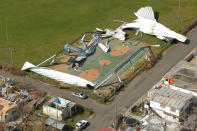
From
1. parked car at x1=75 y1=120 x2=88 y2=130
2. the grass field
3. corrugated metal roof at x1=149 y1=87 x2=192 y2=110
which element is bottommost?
parked car at x1=75 y1=120 x2=88 y2=130

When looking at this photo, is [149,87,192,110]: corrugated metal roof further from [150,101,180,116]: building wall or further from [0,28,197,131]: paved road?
[0,28,197,131]: paved road

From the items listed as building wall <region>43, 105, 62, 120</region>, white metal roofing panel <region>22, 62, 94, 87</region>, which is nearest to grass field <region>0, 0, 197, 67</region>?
white metal roofing panel <region>22, 62, 94, 87</region>

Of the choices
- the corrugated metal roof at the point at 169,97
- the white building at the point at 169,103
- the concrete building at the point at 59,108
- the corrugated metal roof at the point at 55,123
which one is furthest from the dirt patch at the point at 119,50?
the corrugated metal roof at the point at 55,123

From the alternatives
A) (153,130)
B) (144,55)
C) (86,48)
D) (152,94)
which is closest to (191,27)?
(144,55)

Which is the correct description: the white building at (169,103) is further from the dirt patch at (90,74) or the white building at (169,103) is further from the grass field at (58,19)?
the grass field at (58,19)

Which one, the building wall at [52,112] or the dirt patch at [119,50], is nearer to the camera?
the building wall at [52,112]

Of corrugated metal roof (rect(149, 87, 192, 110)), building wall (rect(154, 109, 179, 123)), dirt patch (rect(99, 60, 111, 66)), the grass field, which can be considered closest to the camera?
corrugated metal roof (rect(149, 87, 192, 110))

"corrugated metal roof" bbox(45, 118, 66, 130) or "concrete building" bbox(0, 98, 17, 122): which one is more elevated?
"concrete building" bbox(0, 98, 17, 122)
